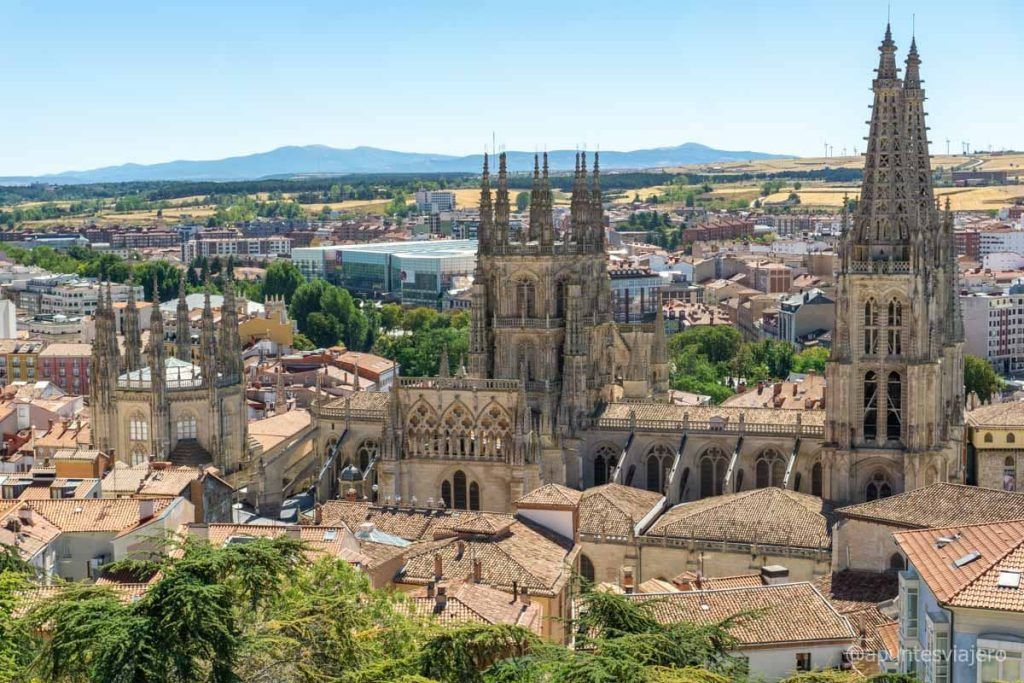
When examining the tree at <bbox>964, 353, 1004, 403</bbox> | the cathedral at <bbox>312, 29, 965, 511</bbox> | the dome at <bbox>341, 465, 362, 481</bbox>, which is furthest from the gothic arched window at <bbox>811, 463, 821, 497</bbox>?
the tree at <bbox>964, 353, 1004, 403</bbox>

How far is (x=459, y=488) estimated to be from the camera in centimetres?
7406

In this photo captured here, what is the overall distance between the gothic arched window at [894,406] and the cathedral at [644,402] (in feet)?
0.24

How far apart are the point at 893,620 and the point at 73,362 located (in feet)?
345

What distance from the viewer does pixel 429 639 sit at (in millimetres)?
39812

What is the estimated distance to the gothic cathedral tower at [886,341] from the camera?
70000 mm

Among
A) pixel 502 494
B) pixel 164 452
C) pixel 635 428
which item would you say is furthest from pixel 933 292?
pixel 164 452

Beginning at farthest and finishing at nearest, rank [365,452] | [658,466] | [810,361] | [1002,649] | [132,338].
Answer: [810,361] → [132,338] → [365,452] → [658,466] → [1002,649]

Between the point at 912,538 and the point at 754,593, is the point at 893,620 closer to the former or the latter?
the point at 754,593

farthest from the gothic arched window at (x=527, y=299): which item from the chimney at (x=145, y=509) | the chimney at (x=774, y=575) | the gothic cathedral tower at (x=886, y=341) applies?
the chimney at (x=145, y=509)

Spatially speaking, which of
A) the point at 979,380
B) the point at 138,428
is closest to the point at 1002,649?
the point at 138,428

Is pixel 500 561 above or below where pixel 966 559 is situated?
below

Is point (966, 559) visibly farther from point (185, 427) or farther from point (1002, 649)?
point (185, 427)

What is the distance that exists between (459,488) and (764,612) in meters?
30.1

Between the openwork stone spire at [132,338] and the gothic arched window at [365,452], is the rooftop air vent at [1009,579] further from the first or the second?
the openwork stone spire at [132,338]
